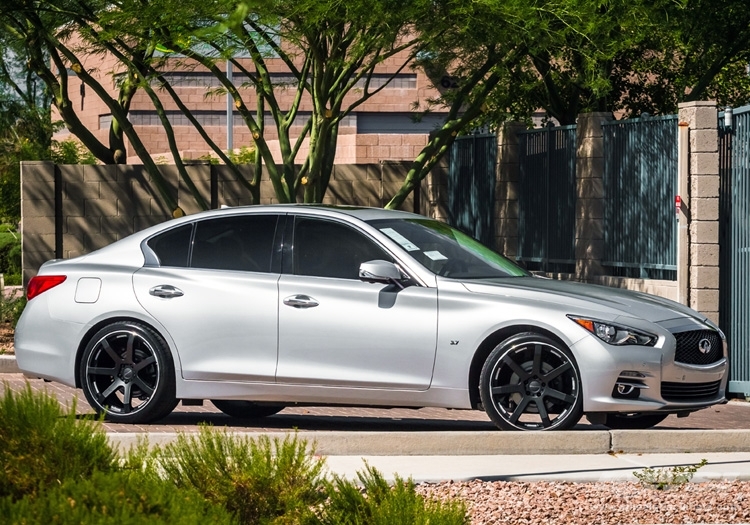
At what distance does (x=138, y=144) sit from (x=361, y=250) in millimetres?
11484

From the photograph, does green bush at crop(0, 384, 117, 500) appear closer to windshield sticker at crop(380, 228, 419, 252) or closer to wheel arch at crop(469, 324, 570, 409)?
wheel arch at crop(469, 324, 570, 409)

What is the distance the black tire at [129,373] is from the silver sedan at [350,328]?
12mm

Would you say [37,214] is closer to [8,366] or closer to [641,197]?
[8,366]

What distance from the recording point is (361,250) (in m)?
10.0

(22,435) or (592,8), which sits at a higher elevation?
(592,8)

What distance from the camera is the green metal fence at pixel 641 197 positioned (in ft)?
49.6

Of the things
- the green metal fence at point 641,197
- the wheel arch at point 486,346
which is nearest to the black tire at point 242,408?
the wheel arch at point 486,346

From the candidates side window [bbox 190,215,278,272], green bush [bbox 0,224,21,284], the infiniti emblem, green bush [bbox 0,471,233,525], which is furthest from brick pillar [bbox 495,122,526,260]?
green bush [bbox 0,224,21,284]

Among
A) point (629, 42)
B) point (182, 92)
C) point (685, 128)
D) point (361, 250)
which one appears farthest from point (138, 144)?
point (182, 92)

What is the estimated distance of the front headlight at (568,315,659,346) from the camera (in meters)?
9.22

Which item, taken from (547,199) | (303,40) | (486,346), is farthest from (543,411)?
(303,40)

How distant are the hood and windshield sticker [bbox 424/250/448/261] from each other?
444 millimetres

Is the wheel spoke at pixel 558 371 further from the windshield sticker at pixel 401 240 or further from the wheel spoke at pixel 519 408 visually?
the windshield sticker at pixel 401 240

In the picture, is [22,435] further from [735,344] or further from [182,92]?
[182,92]
